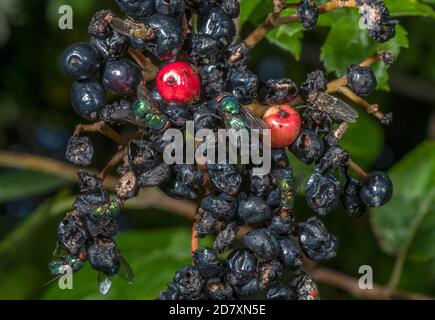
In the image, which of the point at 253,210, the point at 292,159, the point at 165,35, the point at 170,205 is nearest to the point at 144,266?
the point at 170,205

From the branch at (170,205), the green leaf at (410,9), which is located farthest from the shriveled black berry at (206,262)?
the branch at (170,205)

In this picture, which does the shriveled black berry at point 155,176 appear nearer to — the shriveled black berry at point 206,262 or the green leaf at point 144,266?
the shriveled black berry at point 206,262

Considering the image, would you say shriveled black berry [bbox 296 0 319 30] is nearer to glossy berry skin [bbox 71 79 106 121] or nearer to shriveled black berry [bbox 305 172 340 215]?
shriveled black berry [bbox 305 172 340 215]

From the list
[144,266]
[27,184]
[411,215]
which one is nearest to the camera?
[144,266]

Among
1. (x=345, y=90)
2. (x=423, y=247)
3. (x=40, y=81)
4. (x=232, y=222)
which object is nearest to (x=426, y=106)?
(x=423, y=247)

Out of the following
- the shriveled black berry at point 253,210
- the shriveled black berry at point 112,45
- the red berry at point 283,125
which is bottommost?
the shriveled black berry at point 253,210

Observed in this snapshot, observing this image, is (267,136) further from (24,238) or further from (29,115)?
(29,115)

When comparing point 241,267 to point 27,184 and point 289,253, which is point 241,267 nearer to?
point 289,253
